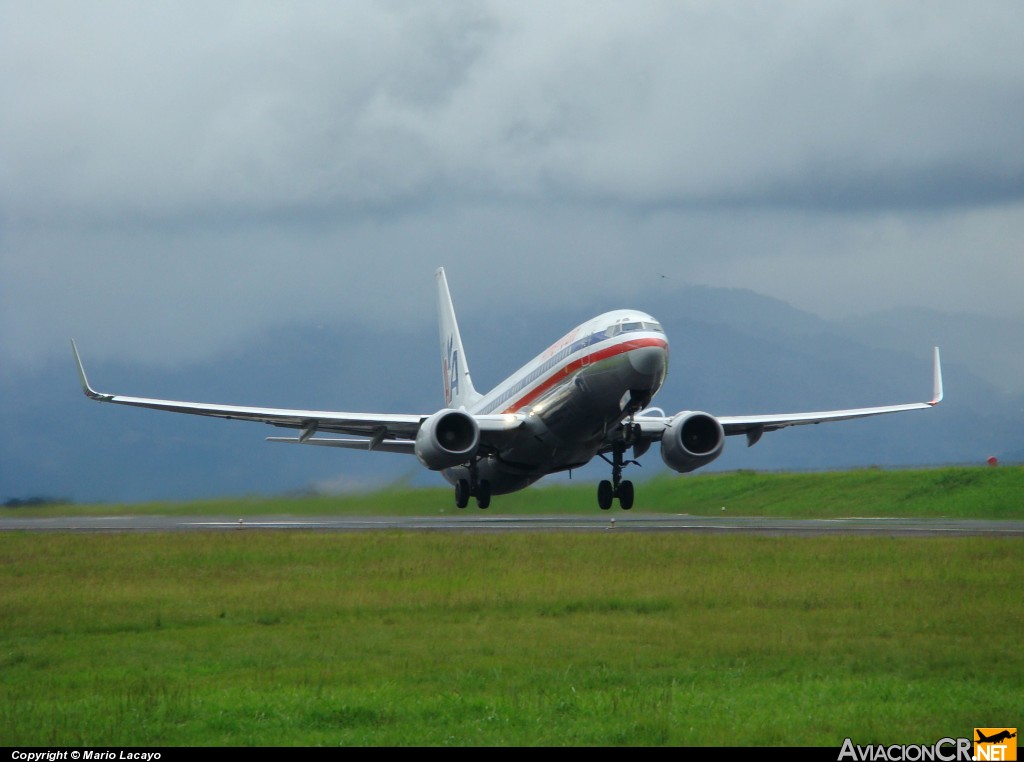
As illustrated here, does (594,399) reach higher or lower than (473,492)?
higher

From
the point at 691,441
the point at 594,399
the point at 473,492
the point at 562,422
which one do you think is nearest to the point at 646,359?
the point at 594,399

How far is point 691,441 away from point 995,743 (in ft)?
102

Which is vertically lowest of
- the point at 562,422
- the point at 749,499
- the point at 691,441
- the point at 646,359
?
the point at 749,499

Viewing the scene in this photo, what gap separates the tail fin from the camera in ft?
180

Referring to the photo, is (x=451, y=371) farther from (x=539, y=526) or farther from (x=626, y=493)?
(x=539, y=526)

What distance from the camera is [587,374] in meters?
37.2

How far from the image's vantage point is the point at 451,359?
5772 cm

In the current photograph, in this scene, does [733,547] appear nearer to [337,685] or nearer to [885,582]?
[885,582]

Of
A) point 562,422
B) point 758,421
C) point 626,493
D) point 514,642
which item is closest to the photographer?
point 514,642

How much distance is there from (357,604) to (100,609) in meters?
3.53

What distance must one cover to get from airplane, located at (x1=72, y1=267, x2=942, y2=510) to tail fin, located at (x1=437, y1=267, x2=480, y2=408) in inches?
281

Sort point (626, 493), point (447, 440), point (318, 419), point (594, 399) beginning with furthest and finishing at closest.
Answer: point (318, 419) → point (626, 493) → point (447, 440) → point (594, 399)

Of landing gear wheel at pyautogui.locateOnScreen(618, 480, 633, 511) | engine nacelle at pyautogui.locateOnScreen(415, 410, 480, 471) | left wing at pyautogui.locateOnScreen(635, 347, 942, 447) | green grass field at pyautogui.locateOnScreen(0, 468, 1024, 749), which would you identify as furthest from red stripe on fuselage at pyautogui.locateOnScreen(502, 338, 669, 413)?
green grass field at pyautogui.locateOnScreen(0, 468, 1024, 749)

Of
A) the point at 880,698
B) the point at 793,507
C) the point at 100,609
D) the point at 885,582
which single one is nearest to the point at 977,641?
the point at 880,698
